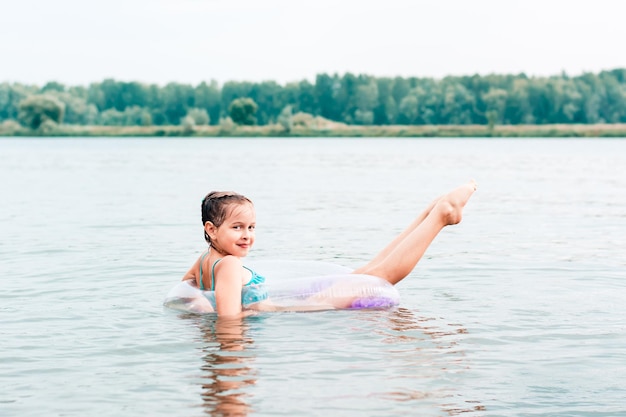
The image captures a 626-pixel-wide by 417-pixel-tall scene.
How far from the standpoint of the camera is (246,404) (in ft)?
19.6

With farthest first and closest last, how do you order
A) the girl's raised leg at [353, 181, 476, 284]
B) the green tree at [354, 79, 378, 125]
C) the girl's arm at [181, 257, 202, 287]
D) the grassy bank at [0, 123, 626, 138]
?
the green tree at [354, 79, 378, 125] < the grassy bank at [0, 123, 626, 138] < the girl's arm at [181, 257, 202, 287] < the girl's raised leg at [353, 181, 476, 284]

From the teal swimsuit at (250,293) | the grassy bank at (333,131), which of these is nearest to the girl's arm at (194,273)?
the teal swimsuit at (250,293)

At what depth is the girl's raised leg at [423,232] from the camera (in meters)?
8.35

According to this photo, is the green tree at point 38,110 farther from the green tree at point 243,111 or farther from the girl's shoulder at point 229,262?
the girl's shoulder at point 229,262

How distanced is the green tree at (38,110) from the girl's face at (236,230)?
123643 millimetres

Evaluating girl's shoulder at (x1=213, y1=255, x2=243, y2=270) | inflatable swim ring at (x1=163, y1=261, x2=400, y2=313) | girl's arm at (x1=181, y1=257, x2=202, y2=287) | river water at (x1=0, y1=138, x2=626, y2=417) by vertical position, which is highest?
girl's shoulder at (x1=213, y1=255, x2=243, y2=270)

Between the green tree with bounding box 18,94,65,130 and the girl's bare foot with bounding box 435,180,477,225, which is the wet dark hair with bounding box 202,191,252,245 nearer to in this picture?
the girl's bare foot with bounding box 435,180,477,225

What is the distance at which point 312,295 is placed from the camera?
8.68m

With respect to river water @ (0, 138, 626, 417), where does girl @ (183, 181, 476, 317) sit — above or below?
above

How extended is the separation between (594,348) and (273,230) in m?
9.57

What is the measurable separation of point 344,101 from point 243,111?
1851 cm

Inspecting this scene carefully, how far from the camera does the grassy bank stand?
384 ft

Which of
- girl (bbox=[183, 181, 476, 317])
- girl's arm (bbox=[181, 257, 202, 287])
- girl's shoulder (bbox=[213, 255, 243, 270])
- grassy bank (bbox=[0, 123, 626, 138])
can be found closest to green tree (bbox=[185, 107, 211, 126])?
grassy bank (bbox=[0, 123, 626, 138])

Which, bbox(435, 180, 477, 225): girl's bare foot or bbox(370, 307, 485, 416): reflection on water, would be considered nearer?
bbox(370, 307, 485, 416): reflection on water
